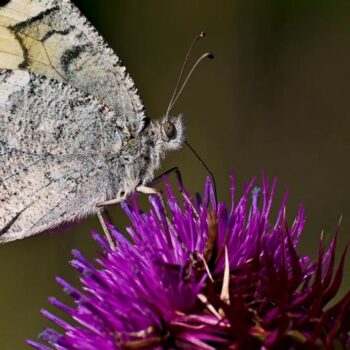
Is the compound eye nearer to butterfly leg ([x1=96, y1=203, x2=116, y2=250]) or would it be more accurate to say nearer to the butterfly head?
the butterfly head

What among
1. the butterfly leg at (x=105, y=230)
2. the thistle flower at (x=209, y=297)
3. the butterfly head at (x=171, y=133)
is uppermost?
the butterfly head at (x=171, y=133)

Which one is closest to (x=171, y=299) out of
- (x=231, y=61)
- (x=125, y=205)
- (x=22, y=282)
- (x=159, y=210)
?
(x=159, y=210)

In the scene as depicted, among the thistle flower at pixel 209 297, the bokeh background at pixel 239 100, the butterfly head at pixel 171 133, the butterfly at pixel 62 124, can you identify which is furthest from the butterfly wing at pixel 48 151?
the bokeh background at pixel 239 100

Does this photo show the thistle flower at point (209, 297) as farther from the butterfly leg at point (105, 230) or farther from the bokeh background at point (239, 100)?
the bokeh background at point (239, 100)

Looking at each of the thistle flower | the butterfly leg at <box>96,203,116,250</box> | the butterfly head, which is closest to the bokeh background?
the butterfly head

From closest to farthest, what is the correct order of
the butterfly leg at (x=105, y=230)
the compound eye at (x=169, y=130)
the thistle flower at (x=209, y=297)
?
the thistle flower at (x=209, y=297), the butterfly leg at (x=105, y=230), the compound eye at (x=169, y=130)

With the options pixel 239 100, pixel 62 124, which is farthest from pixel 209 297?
pixel 239 100

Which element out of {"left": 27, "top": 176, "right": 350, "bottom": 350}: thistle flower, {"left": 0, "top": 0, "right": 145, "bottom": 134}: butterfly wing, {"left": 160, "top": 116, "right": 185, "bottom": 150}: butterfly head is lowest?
{"left": 27, "top": 176, "right": 350, "bottom": 350}: thistle flower
